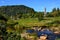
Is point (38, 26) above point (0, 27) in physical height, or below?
below

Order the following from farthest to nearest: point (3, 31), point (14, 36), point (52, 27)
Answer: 1. point (52, 27)
2. point (3, 31)
3. point (14, 36)

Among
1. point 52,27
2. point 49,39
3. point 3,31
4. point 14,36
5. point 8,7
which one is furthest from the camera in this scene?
point 8,7

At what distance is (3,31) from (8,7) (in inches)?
4655

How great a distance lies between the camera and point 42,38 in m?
37.1

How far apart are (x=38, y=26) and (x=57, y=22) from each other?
6.20 metres

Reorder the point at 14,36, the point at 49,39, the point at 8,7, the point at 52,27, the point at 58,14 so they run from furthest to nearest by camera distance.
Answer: the point at 8,7, the point at 58,14, the point at 52,27, the point at 49,39, the point at 14,36

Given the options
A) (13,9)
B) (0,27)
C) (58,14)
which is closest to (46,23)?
(58,14)

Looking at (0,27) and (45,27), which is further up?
(0,27)

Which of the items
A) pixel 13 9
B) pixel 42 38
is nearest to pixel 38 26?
pixel 42 38

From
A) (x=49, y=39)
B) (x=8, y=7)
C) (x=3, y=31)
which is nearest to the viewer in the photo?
(x=3, y=31)

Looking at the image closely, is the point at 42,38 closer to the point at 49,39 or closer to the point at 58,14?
the point at 49,39

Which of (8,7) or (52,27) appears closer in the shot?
(52,27)

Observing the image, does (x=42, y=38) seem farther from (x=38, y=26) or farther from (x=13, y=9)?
(x=13, y=9)

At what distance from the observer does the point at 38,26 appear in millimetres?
60719
